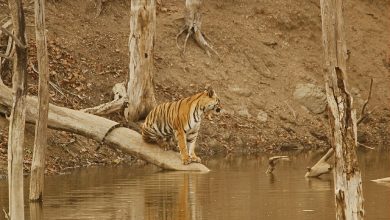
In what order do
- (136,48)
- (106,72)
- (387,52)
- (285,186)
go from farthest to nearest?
(387,52) → (106,72) → (136,48) → (285,186)

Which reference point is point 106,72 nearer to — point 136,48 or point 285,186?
point 136,48

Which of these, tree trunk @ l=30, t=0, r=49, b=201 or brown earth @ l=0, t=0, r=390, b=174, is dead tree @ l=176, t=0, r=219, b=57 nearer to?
brown earth @ l=0, t=0, r=390, b=174

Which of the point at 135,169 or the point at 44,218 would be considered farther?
the point at 135,169

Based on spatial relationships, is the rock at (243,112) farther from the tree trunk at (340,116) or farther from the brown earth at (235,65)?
the tree trunk at (340,116)

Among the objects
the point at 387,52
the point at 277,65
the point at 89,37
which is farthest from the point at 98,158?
the point at 387,52

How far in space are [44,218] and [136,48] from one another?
10305 millimetres

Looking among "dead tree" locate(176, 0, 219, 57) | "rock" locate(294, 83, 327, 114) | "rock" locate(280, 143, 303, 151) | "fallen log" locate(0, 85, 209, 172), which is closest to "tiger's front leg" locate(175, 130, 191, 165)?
"fallen log" locate(0, 85, 209, 172)

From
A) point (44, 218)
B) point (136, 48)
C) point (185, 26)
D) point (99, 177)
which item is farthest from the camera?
point (185, 26)

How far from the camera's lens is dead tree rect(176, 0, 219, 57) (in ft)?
111

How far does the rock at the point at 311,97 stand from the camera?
110 ft

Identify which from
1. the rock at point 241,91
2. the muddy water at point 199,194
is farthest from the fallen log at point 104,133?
the rock at point 241,91

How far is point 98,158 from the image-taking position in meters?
26.5

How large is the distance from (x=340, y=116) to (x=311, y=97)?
2003cm

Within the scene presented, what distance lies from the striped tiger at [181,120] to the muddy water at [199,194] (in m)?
0.80
